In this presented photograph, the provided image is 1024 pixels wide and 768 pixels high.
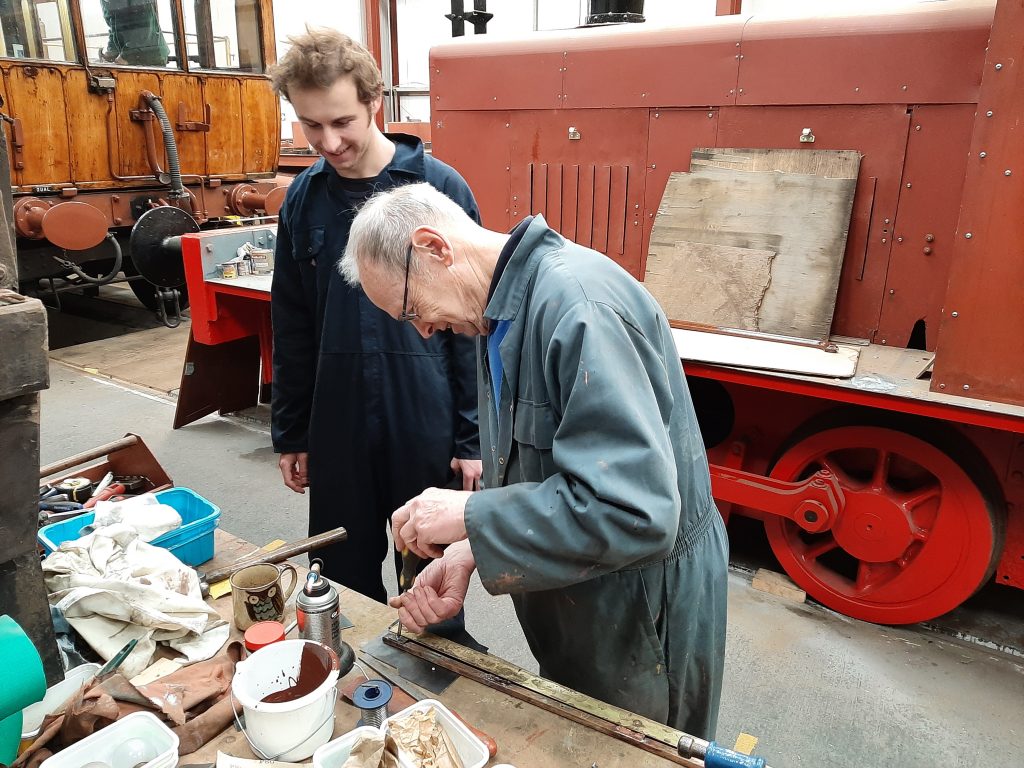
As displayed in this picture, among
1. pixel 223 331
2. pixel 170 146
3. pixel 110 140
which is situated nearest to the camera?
pixel 223 331

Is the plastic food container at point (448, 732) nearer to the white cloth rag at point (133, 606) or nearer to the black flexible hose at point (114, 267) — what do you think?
the white cloth rag at point (133, 606)

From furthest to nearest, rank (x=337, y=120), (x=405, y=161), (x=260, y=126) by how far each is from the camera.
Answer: (x=260, y=126) < (x=405, y=161) < (x=337, y=120)

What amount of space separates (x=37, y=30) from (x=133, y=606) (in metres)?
5.83

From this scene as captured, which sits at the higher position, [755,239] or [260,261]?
[755,239]

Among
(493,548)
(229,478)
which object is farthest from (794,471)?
(229,478)

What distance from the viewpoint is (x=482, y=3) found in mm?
5402

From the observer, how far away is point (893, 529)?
262 centimetres

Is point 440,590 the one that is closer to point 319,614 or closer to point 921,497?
point 319,614

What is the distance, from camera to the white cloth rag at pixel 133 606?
52.3 inches

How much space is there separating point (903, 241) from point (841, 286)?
26 centimetres

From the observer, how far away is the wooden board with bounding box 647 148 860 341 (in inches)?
109

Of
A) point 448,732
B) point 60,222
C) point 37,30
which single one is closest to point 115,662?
point 448,732

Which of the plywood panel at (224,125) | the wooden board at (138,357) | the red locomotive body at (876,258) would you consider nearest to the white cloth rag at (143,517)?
the red locomotive body at (876,258)

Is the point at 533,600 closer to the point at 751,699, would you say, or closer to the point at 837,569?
the point at 751,699
